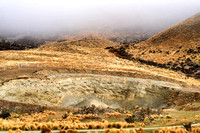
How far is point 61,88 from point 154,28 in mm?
141892

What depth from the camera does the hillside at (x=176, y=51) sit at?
4726 cm

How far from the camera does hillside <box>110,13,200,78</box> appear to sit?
4726cm

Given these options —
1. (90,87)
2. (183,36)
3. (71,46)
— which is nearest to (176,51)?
(183,36)

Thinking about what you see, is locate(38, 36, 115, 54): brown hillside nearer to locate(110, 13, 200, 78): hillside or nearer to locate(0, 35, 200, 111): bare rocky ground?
locate(110, 13, 200, 78): hillside

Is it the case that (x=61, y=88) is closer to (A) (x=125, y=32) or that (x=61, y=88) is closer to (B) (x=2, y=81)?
(B) (x=2, y=81)

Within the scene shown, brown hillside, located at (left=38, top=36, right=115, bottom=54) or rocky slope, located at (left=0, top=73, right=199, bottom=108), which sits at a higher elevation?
brown hillside, located at (left=38, top=36, right=115, bottom=54)

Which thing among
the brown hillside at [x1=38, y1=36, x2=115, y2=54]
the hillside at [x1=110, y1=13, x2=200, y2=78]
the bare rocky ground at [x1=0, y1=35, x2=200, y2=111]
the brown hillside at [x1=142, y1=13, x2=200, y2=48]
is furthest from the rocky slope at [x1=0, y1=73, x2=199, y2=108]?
the brown hillside at [x1=142, y1=13, x2=200, y2=48]

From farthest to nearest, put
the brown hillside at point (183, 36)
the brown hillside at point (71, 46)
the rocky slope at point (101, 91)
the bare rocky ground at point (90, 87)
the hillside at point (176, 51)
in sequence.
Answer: the brown hillside at point (71, 46)
the brown hillside at point (183, 36)
the hillside at point (176, 51)
the rocky slope at point (101, 91)
the bare rocky ground at point (90, 87)

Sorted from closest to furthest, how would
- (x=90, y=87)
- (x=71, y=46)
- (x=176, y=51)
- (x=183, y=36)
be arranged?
1. (x=90, y=87)
2. (x=176, y=51)
3. (x=183, y=36)
4. (x=71, y=46)

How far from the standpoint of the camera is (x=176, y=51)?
2221 inches

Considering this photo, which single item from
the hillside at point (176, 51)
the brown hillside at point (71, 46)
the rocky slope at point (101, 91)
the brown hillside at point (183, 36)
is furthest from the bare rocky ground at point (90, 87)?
the brown hillside at point (183, 36)

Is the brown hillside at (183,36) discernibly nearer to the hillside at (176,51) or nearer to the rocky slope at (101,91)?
the hillside at (176,51)

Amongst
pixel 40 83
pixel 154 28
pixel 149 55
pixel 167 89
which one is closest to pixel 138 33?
pixel 154 28

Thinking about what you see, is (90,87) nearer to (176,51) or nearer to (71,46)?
(176,51)
